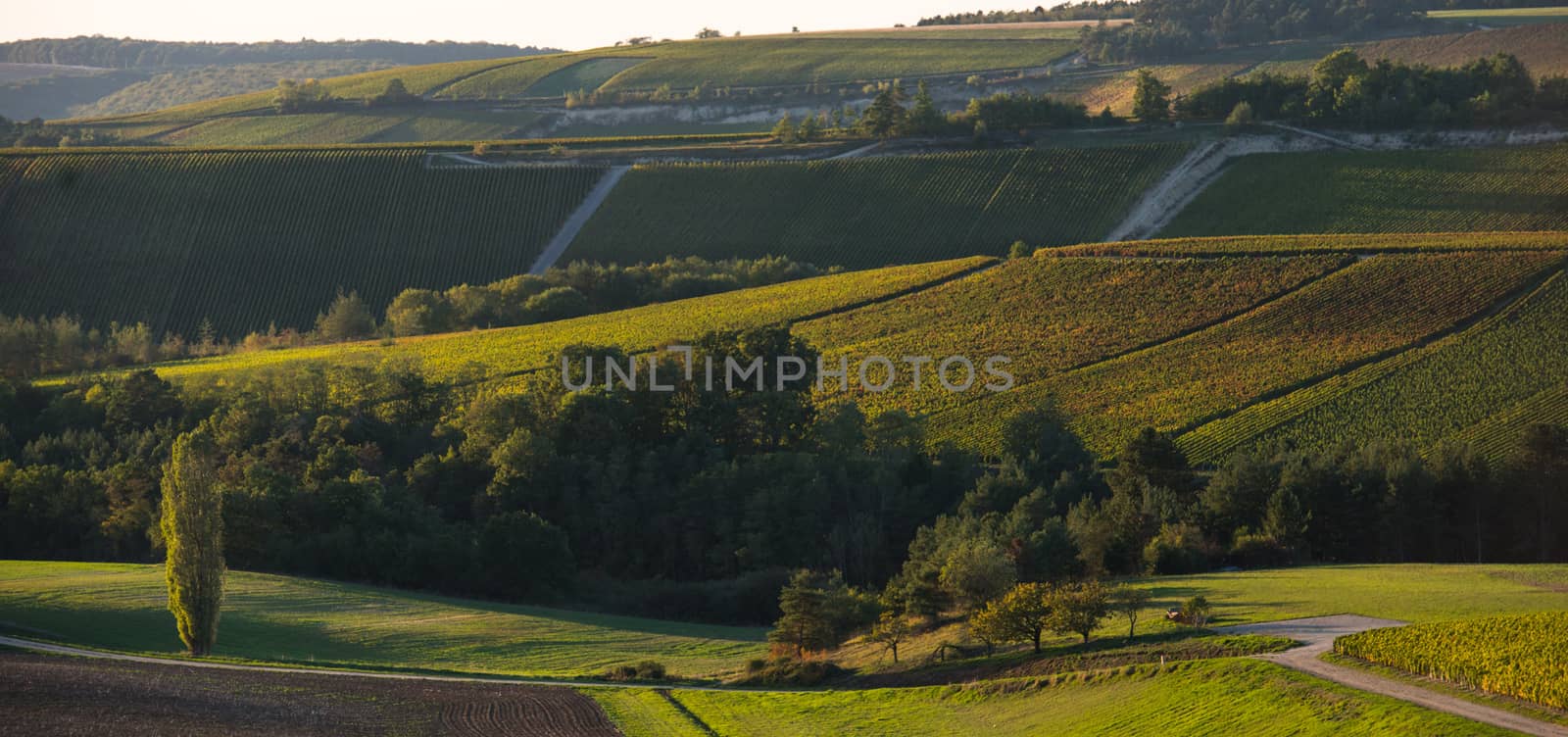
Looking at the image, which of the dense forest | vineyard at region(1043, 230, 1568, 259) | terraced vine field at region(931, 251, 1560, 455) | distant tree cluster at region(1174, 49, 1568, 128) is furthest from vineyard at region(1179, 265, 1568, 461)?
distant tree cluster at region(1174, 49, 1568, 128)

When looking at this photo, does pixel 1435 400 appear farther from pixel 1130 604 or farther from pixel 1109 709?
pixel 1109 709

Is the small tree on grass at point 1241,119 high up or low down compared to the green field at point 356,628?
up

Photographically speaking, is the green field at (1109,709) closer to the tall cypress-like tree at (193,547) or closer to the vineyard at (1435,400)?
the tall cypress-like tree at (193,547)

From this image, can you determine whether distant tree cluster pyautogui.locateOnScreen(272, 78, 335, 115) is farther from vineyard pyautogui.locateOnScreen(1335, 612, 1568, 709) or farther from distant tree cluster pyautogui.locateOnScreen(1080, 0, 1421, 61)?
vineyard pyautogui.locateOnScreen(1335, 612, 1568, 709)

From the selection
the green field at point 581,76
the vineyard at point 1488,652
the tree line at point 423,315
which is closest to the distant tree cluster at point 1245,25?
the green field at point 581,76

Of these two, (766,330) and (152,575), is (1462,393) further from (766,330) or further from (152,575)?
(152,575)

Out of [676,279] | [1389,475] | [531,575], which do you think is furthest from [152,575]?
[676,279]
